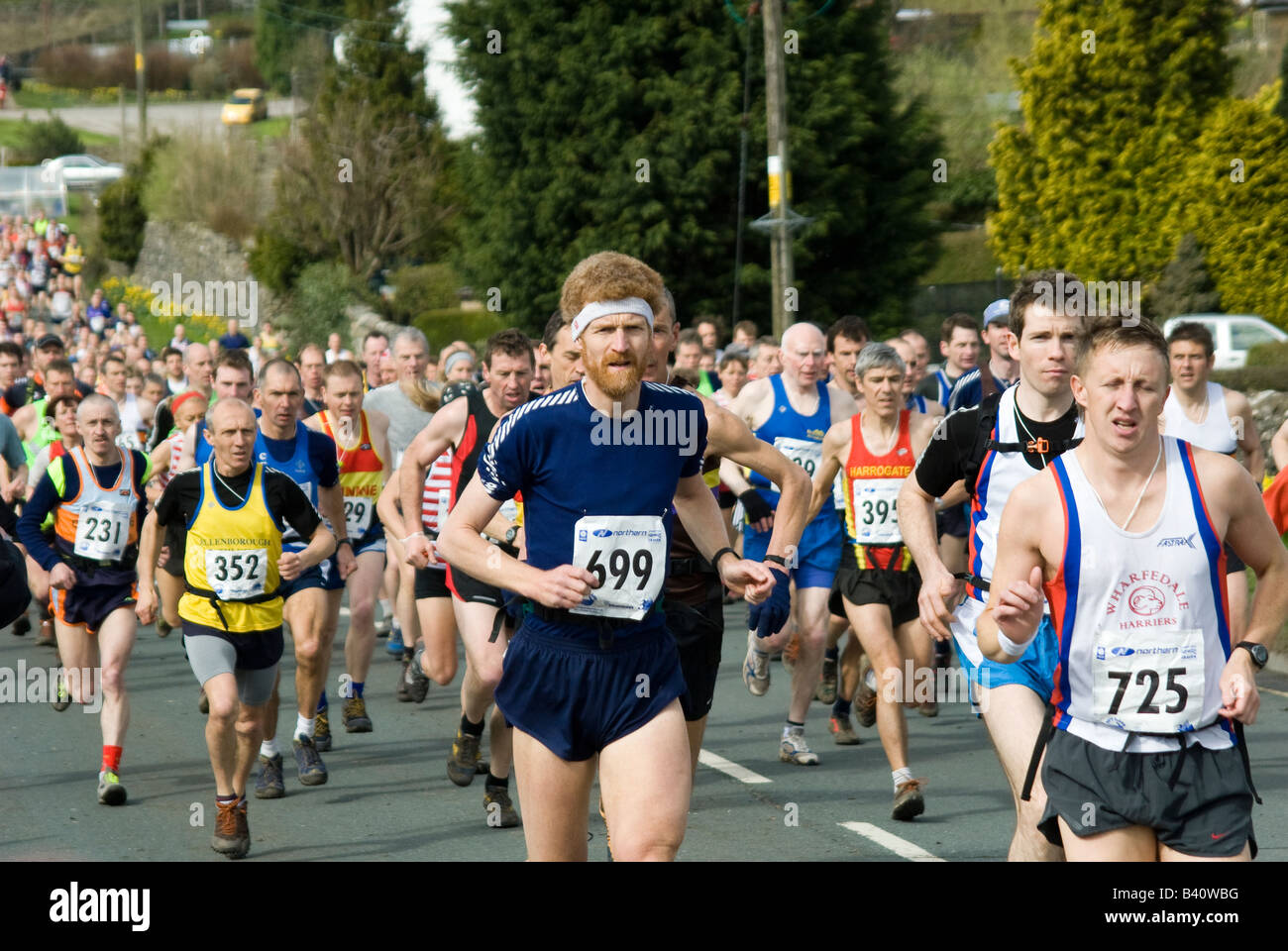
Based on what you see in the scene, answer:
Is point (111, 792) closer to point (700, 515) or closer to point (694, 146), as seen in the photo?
point (700, 515)

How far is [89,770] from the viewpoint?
30.6 ft

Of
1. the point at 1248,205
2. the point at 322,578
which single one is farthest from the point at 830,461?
the point at 1248,205

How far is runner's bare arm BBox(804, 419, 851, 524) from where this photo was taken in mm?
8695

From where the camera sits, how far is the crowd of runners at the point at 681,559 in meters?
4.21

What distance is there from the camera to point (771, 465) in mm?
6043

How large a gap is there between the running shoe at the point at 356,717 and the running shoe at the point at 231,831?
2727 mm

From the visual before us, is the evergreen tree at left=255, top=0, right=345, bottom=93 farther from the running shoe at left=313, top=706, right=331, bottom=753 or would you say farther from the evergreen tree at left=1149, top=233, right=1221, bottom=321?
the running shoe at left=313, top=706, right=331, bottom=753

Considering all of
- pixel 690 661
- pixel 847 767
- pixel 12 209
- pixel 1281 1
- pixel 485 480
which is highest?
pixel 1281 1

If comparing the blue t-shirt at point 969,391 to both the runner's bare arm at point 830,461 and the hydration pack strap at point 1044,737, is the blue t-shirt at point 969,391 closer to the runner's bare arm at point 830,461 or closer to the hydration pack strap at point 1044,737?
the runner's bare arm at point 830,461

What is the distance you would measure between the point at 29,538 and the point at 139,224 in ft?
171

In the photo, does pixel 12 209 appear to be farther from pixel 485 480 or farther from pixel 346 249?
pixel 485 480

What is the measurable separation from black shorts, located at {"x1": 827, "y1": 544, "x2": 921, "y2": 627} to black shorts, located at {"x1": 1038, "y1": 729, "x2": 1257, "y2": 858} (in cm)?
434

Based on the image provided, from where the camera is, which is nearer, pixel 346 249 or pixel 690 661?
pixel 690 661

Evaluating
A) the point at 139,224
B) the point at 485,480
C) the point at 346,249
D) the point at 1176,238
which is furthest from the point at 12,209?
the point at 485,480
